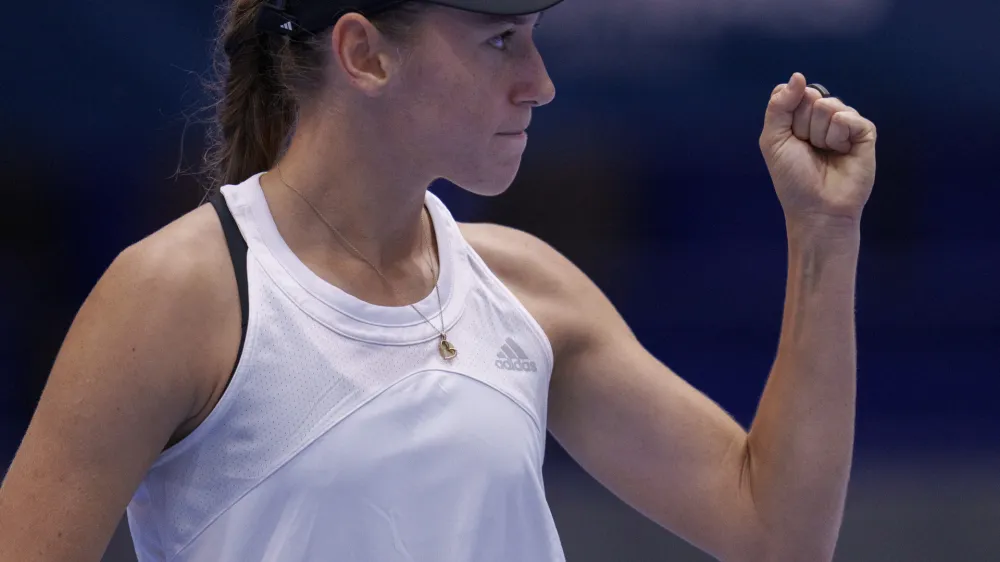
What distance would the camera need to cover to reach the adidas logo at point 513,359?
1.06 m

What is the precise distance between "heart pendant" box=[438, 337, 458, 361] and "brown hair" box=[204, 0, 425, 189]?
0.81 feet

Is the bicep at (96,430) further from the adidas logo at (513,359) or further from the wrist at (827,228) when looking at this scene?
the wrist at (827,228)

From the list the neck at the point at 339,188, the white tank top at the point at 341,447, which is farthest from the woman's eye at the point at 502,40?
the white tank top at the point at 341,447

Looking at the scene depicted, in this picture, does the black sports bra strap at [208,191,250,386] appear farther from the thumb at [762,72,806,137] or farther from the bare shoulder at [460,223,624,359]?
the thumb at [762,72,806,137]

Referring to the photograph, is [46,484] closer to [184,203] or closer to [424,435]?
[424,435]

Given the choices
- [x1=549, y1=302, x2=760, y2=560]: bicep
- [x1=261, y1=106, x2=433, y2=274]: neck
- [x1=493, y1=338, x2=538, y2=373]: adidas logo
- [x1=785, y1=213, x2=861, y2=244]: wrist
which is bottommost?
[x1=549, y1=302, x2=760, y2=560]: bicep

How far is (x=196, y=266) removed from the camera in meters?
0.93

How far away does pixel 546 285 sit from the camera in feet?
3.82

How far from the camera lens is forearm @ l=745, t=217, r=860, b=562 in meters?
1.06

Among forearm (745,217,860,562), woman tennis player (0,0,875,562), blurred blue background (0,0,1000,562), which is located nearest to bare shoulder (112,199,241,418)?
woman tennis player (0,0,875,562)

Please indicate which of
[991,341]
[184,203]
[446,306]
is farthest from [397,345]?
[991,341]

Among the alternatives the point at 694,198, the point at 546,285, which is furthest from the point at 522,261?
the point at 694,198

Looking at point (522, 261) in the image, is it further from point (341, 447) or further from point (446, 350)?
point (341, 447)

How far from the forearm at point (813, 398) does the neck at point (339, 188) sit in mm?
348
